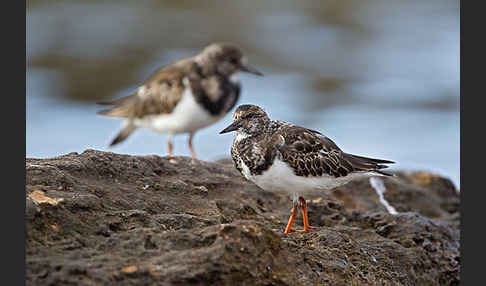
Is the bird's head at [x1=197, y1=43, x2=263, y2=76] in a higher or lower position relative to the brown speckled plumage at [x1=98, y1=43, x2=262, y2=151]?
higher

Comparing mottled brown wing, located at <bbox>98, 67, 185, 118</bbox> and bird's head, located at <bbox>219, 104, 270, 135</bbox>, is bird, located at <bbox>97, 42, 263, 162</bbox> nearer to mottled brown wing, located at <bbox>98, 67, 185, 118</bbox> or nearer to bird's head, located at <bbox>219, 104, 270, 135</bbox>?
mottled brown wing, located at <bbox>98, 67, 185, 118</bbox>

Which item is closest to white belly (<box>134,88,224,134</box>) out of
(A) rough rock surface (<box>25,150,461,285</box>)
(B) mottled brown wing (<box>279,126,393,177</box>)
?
(A) rough rock surface (<box>25,150,461,285</box>)

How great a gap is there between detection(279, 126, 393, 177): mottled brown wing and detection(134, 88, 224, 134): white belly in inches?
84.1

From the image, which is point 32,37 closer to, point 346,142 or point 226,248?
point 346,142

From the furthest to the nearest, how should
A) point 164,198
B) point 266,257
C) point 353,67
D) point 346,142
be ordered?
point 353,67, point 346,142, point 164,198, point 266,257

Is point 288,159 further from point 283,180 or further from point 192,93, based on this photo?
point 192,93

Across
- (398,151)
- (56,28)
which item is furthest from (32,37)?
(398,151)

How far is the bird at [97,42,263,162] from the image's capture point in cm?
626

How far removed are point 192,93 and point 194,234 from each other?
339cm

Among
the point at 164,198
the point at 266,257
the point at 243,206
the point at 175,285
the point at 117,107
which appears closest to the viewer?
the point at 175,285

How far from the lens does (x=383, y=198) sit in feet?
18.4

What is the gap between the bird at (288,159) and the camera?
3986 millimetres

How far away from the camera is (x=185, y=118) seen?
6.27m

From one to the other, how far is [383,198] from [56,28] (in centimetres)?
911
